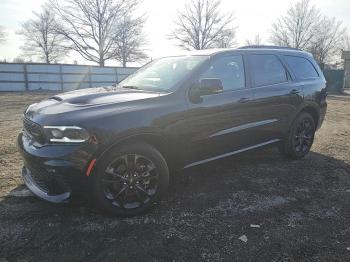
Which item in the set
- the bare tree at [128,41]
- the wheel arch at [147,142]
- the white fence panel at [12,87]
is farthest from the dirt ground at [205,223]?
the bare tree at [128,41]

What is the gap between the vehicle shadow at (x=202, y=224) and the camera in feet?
10.5

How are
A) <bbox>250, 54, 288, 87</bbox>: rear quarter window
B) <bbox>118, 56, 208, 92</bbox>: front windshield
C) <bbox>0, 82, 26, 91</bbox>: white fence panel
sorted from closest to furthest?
<bbox>118, 56, 208, 92</bbox>: front windshield → <bbox>250, 54, 288, 87</bbox>: rear quarter window → <bbox>0, 82, 26, 91</bbox>: white fence panel

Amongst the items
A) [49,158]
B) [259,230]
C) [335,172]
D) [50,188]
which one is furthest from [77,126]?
[335,172]

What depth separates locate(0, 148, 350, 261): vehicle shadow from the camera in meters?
3.19

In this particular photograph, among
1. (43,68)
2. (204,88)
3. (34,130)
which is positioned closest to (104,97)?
(34,130)

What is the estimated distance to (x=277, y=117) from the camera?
18.0 feet

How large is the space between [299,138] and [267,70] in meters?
1.49

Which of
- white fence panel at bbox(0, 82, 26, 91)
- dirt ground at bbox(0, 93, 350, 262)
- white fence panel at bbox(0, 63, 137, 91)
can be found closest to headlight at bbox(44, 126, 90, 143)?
dirt ground at bbox(0, 93, 350, 262)

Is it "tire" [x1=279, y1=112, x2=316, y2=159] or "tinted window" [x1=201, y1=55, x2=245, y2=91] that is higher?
"tinted window" [x1=201, y1=55, x2=245, y2=91]

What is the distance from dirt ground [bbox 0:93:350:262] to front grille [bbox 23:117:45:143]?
741mm

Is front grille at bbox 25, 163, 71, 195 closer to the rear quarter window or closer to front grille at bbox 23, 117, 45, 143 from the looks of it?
front grille at bbox 23, 117, 45, 143

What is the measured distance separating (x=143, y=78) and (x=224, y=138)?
1423 mm


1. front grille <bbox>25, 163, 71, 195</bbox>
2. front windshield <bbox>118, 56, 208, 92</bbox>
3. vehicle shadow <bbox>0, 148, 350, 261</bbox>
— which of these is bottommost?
vehicle shadow <bbox>0, 148, 350, 261</bbox>

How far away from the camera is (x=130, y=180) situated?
3789 millimetres
